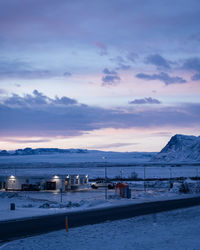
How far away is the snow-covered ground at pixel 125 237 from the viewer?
1540 cm

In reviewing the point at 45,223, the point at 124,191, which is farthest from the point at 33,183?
the point at 45,223

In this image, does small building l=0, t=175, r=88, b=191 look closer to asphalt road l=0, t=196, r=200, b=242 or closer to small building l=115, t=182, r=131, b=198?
small building l=115, t=182, r=131, b=198

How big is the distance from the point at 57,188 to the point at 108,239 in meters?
44.4

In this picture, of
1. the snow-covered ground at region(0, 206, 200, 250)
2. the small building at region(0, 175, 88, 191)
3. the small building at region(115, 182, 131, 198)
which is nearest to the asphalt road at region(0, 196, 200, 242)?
the snow-covered ground at region(0, 206, 200, 250)

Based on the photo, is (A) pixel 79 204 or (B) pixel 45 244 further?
(A) pixel 79 204

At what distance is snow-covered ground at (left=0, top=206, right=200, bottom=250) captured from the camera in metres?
15.4

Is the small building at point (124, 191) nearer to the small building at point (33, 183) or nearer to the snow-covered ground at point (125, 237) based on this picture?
the small building at point (33, 183)

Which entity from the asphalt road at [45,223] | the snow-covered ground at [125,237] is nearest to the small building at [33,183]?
the asphalt road at [45,223]

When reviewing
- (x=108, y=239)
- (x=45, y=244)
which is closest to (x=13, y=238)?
(x=45, y=244)

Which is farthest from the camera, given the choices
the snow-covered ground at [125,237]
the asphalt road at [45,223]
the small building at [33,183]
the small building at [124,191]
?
the small building at [33,183]

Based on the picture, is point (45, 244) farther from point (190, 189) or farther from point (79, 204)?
point (190, 189)

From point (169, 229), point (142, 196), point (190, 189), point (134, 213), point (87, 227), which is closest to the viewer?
point (169, 229)

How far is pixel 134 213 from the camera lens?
2862 centimetres

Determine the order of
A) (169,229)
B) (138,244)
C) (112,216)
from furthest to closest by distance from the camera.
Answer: (112,216) < (169,229) < (138,244)
